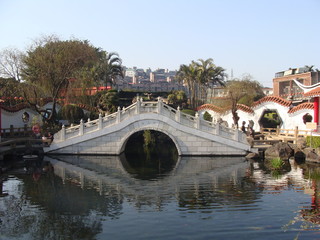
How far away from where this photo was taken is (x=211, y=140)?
20375mm

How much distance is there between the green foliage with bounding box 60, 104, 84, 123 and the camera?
1120 inches

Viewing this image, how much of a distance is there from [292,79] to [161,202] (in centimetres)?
2857

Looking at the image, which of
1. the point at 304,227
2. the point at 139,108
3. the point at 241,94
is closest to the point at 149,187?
the point at 304,227

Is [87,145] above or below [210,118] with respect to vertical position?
below

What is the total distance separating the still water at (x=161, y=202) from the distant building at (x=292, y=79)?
1688 cm

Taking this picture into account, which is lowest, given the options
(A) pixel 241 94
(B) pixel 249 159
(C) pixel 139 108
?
(B) pixel 249 159

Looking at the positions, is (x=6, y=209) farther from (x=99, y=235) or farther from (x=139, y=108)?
(x=139, y=108)

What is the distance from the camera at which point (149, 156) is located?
862 inches

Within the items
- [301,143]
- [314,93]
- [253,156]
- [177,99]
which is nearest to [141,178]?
[253,156]

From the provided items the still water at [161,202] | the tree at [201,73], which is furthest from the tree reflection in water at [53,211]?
the tree at [201,73]

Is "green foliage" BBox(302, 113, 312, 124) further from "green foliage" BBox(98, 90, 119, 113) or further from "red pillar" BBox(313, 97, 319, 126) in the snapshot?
"green foliage" BBox(98, 90, 119, 113)

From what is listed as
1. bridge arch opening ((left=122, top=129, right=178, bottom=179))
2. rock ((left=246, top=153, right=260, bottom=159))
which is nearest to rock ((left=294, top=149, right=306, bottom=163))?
rock ((left=246, top=153, right=260, bottom=159))

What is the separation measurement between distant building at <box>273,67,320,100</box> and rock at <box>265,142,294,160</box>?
1095cm

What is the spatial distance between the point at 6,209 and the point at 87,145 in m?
9.90
